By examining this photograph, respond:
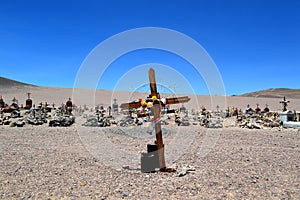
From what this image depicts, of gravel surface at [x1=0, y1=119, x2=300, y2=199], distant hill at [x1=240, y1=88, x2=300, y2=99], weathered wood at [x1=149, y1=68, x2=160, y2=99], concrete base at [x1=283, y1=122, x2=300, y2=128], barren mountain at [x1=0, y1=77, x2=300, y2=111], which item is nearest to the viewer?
gravel surface at [x1=0, y1=119, x2=300, y2=199]

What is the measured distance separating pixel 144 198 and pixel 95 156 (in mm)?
3831

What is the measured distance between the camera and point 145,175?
6.71 metres

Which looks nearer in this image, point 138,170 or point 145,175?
point 145,175

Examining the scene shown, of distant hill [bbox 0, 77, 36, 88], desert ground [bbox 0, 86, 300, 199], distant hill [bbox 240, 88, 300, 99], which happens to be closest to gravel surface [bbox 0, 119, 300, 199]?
desert ground [bbox 0, 86, 300, 199]

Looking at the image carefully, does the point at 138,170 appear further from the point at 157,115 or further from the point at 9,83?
the point at 9,83

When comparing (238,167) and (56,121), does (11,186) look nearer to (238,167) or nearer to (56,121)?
(238,167)

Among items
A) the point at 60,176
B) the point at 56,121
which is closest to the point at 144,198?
the point at 60,176

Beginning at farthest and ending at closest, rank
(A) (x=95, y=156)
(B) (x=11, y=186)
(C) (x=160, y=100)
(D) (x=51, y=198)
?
(A) (x=95, y=156), (C) (x=160, y=100), (B) (x=11, y=186), (D) (x=51, y=198)

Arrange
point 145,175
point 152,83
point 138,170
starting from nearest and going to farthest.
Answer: point 145,175 < point 152,83 < point 138,170

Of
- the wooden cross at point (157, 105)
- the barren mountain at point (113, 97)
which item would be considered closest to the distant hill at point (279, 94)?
the barren mountain at point (113, 97)

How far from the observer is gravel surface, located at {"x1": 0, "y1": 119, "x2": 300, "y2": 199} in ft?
17.9

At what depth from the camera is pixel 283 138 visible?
1267cm

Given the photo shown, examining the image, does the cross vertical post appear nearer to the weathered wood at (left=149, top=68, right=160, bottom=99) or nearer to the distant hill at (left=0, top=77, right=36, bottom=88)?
the weathered wood at (left=149, top=68, right=160, bottom=99)

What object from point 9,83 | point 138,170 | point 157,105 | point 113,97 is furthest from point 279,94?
point 157,105
